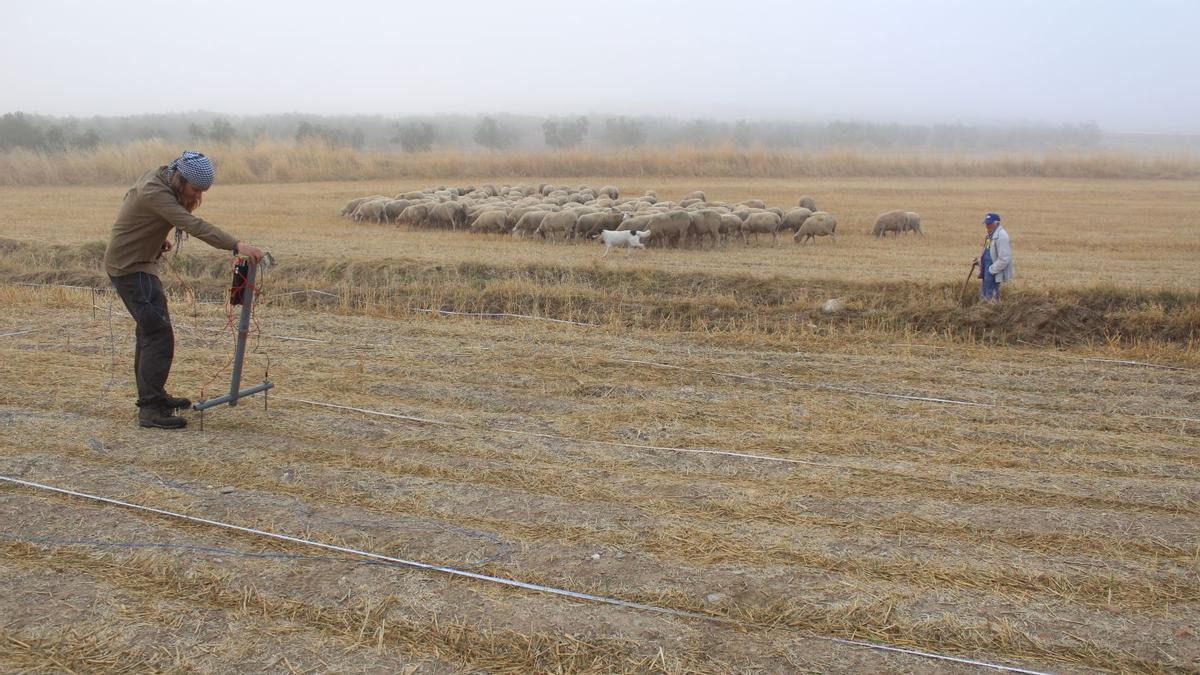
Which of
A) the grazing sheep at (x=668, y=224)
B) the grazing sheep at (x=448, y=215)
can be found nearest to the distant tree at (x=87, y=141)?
the grazing sheep at (x=448, y=215)

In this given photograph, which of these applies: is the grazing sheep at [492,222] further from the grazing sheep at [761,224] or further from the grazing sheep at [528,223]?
the grazing sheep at [761,224]

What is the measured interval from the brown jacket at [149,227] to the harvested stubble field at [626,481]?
47.7 inches

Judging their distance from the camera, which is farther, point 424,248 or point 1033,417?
point 424,248

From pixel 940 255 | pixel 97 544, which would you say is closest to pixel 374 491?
pixel 97 544

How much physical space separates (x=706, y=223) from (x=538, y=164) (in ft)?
71.7

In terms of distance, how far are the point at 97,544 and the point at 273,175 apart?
32.8 meters

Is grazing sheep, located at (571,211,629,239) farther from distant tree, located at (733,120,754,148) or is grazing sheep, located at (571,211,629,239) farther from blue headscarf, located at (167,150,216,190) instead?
distant tree, located at (733,120,754,148)

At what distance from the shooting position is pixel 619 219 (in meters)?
19.3

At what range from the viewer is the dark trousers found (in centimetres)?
695


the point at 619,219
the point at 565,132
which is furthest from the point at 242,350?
the point at 565,132

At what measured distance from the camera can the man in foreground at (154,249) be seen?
6703 mm

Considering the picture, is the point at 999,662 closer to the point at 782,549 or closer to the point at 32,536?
the point at 782,549

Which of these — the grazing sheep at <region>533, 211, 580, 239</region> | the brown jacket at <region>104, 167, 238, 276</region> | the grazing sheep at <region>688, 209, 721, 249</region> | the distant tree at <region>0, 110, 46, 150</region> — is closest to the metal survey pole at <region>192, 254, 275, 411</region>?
the brown jacket at <region>104, 167, 238, 276</region>

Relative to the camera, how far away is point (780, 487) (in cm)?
625
